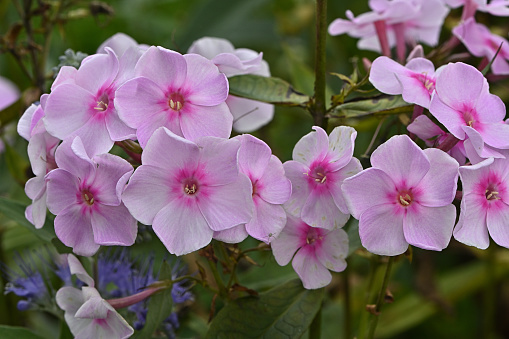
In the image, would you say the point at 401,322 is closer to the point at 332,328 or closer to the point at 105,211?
the point at 332,328

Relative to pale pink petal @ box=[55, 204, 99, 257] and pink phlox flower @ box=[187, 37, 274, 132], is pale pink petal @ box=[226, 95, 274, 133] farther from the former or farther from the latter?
pale pink petal @ box=[55, 204, 99, 257]

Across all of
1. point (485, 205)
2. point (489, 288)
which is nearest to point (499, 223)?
point (485, 205)

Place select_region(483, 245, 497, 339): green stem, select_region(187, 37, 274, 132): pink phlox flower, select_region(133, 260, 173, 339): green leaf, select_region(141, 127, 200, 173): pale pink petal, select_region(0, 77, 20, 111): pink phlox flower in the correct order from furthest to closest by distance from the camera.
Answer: select_region(0, 77, 20, 111): pink phlox flower
select_region(483, 245, 497, 339): green stem
select_region(187, 37, 274, 132): pink phlox flower
select_region(133, 260, 173, 339): green leaf
select_region(141, 127, 200, 173): pale pink petal

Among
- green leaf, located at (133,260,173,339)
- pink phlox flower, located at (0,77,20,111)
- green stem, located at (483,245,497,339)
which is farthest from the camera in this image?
pink phlox flower, located at (0,77,20,111)

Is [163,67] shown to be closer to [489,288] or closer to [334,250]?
[334,250]

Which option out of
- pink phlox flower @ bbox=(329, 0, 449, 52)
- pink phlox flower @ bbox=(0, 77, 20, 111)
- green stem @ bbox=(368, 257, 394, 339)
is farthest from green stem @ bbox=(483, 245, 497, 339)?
pink phlox flower @ bbox=(0, 77, 20, 111)

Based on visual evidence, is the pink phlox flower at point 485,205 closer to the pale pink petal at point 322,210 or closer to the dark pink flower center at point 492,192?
the dark pink flower center at point 492,192
